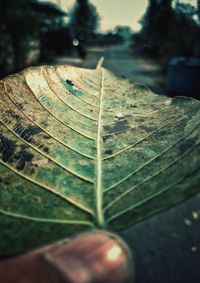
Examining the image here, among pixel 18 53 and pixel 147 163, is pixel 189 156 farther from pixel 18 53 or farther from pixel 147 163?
pixel 18 53

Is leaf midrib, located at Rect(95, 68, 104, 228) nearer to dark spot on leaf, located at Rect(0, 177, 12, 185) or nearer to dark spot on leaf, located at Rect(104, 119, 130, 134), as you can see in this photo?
dark spot on leaf, located at Rect(104, 119, 130, 134)

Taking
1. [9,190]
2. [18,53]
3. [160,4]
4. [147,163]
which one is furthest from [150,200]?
[18,53]

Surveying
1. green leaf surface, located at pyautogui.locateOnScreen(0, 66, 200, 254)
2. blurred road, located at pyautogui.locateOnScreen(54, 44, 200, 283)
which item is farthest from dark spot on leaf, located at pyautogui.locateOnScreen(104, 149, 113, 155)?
blurred road, located at pyautogui.locateOnScreen(54, 44, 200, 283)

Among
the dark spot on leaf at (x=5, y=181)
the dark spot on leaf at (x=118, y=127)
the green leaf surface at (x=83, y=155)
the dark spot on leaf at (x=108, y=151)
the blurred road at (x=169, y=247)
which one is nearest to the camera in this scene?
the green leaf surface at (x=83, y=155)

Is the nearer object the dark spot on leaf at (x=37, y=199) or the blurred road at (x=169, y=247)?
the dark spot on leaf at (x=37, y=199)

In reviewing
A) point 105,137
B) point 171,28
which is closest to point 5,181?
Result: point 105,137

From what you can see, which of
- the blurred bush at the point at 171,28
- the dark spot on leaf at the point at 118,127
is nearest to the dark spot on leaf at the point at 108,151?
the dark spot on leaf at the point at 118,127

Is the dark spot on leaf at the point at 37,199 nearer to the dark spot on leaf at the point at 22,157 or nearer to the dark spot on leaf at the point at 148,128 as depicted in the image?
the dark spot on leaf at the point at 22,157
